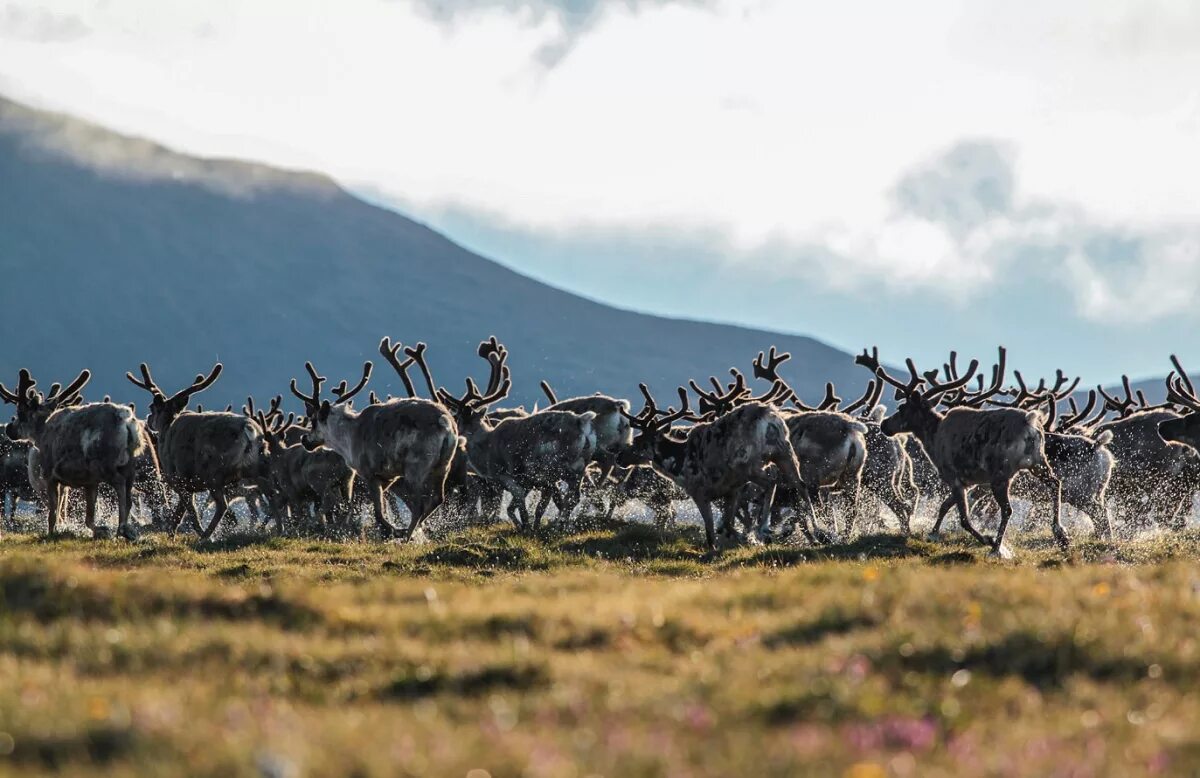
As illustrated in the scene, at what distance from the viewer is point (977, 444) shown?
20.0 m

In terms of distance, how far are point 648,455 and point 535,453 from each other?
3110 mm

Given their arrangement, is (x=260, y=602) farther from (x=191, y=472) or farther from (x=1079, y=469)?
(x=1079, y=469)

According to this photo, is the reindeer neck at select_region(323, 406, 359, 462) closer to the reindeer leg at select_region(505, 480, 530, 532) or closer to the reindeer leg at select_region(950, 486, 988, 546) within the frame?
the reindeer leg at select_region(505, 480, 530, 532)

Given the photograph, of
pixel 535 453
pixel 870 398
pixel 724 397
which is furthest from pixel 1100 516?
pixel 535 453

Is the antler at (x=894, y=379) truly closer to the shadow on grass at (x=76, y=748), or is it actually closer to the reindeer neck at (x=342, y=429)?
the reindeer neck at (x=342, y=429)

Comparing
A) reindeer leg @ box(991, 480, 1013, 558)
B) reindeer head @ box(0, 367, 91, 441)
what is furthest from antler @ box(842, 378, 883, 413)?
reindeer head @ box(0, 367, 91, 441)

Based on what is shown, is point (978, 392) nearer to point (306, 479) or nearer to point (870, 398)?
point (870, 398)

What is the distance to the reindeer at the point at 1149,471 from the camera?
26.1 m

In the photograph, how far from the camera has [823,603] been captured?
958cm

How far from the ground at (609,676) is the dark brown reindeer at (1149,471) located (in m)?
15.6

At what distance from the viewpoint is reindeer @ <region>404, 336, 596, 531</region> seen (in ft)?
75.8

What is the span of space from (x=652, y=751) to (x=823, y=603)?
4.09 metres

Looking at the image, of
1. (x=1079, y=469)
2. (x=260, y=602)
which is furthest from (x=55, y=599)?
(x=1079, y=469)

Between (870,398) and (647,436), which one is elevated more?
(870,398)
